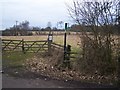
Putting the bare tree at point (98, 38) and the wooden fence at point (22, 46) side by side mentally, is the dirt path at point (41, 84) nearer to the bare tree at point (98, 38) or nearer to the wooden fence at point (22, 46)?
the bare tree at point (98, 38)

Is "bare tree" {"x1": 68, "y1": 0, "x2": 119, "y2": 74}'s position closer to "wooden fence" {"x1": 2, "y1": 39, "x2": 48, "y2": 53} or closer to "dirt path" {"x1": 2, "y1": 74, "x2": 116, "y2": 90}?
"dirt path" {"x1": 2, "y1": 74, "x2": 116, "y2": 90}

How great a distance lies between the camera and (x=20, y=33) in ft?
253

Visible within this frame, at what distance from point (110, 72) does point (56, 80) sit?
8.98 ft

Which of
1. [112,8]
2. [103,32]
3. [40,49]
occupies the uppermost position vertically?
[112,8]

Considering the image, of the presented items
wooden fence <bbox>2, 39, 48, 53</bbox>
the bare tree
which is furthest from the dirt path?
wooden fence <bbox>2, 39, 48, 53</bbox>

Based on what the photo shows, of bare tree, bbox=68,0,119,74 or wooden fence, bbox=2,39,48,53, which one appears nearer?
bare tree, bbox=68,0,119,74

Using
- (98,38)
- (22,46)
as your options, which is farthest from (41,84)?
(22,46)

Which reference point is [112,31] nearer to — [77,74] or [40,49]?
[77,74]

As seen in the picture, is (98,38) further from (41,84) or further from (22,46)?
(22,46)

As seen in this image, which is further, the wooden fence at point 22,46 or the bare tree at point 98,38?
the wooden fence at point 22,46

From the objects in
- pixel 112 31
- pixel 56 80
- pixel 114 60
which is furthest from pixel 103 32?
pixel 56 80

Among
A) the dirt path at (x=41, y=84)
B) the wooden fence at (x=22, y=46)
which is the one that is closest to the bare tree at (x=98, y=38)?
the dirt path at (x=41, y=84)

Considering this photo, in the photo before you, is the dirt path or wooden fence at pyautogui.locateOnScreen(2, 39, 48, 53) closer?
the dirt path

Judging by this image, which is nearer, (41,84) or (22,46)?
(41,84)
